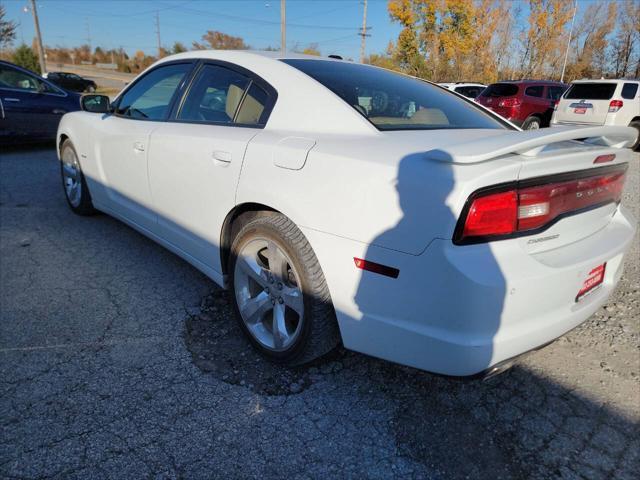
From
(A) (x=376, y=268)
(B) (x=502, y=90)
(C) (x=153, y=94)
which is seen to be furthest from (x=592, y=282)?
(B) (x=502, y=90)

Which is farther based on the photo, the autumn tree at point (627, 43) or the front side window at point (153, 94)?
the autumn tree at point (627, 43)

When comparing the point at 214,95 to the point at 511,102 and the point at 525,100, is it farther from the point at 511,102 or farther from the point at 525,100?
the point at 525,100

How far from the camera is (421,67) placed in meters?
31.3

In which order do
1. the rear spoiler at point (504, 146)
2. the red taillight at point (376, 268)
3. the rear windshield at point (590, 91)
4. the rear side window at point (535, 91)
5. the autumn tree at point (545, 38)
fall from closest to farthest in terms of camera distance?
the rear spoiler at point (504, 146) < the red taillight at point (376, 268) < the rear windshield at point (590, 91) < the rear side window at point (535, 91) < the autumn tree at point (545, 38)

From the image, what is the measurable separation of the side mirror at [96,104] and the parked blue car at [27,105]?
467cm

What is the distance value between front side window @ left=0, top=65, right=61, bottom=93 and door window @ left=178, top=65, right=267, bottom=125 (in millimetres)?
6510

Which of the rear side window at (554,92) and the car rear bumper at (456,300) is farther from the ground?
the rear side window at (554,92)

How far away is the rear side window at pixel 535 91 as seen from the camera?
1316 cm

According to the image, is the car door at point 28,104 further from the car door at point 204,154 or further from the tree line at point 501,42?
the tree line at point 501,42

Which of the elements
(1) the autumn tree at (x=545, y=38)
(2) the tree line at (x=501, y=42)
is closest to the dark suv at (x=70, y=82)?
(2) the tree line at (x=501, y=42)

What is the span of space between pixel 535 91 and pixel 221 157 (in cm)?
1345

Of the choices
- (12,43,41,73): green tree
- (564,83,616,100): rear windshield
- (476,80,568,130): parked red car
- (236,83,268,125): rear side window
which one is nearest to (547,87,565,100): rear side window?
(476,80,568,130): parked red car

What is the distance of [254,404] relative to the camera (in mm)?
2146

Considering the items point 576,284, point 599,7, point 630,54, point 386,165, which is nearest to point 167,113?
point 386,165
